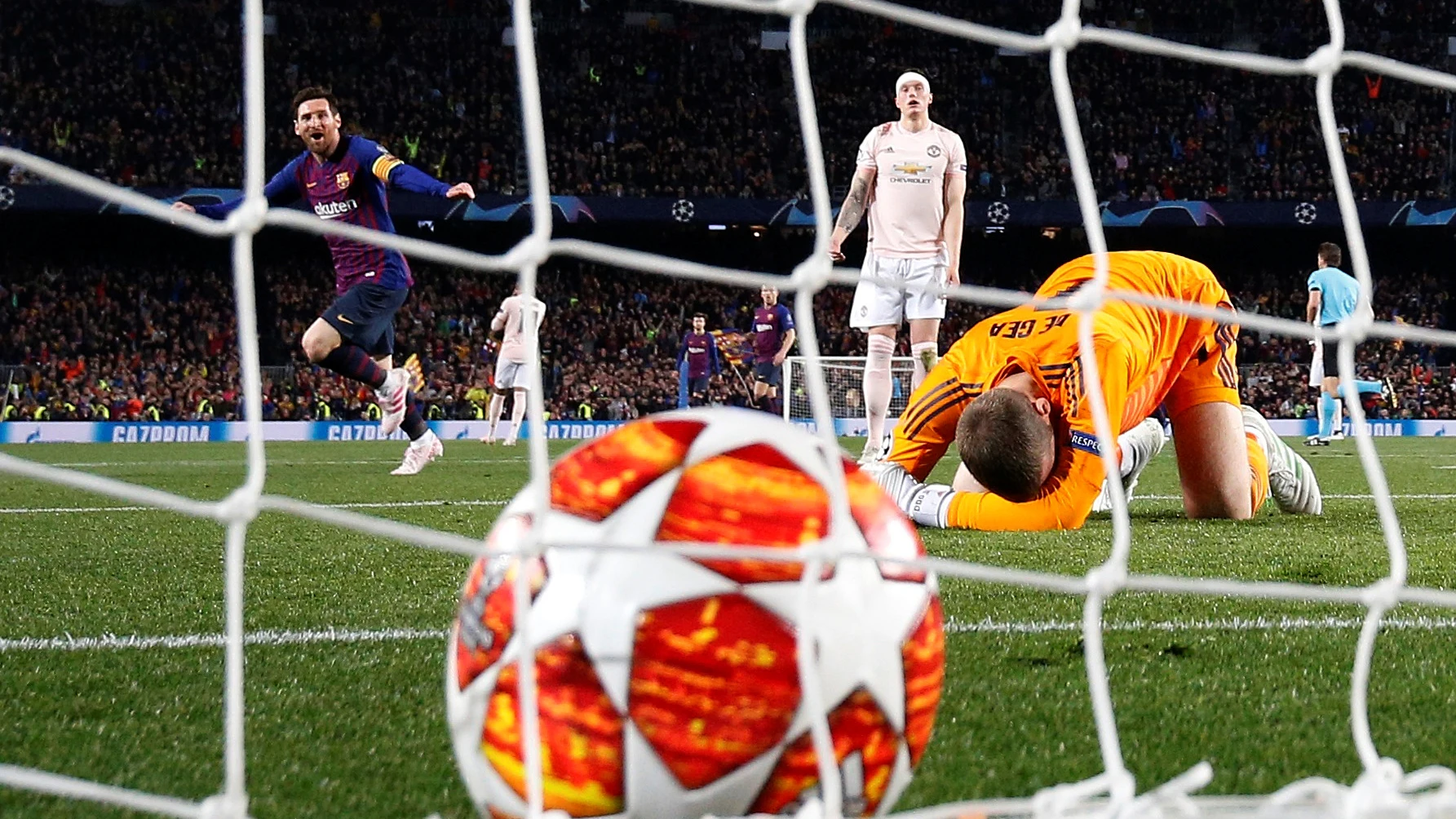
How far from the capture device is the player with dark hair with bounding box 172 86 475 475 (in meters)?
6.37

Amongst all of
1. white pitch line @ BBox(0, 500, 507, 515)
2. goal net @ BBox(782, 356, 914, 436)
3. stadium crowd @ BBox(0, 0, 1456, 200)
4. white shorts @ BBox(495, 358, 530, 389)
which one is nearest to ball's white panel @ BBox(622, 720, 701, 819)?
white pitch line @ BBox(0, 500, 507, 515)

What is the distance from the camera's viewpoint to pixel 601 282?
23.0m

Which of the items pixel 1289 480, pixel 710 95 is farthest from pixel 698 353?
pixel 1289 480

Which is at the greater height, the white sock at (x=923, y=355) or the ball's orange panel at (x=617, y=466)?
the white sock at (x=923, y=355)

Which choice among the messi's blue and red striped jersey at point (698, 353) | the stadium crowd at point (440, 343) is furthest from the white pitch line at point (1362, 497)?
the stadium crowd at point (440, 343)

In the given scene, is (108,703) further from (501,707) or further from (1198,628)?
(1198,628)

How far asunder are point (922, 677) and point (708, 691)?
0.87 ft

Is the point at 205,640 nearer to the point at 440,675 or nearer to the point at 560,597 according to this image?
the point at 440,675

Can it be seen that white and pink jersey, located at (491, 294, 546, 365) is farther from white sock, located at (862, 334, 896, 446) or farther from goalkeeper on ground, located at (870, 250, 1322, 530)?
goalkeeper on ground, located at (870, 250, 1322, 530)

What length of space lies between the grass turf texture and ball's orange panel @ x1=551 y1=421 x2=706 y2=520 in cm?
37

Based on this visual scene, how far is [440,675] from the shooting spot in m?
2.31

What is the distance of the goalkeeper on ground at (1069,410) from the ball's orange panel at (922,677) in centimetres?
228

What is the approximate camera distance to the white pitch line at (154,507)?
556 centimetres

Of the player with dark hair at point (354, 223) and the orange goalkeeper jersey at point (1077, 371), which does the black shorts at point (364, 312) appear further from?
the orange goalkeeper jersey at point (1077, 371)
